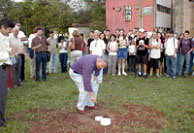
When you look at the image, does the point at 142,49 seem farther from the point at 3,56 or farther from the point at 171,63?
the point at 3,56

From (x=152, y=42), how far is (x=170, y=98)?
349 centimetres

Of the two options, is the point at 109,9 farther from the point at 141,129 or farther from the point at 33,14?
the point at 141,129

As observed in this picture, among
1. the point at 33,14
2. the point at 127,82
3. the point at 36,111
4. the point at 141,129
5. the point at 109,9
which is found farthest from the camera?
the point at 33,14

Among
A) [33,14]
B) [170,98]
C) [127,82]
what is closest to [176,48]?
[127,82]

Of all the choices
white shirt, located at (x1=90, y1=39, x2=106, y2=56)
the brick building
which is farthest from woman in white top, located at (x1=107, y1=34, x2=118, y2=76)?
the brick building

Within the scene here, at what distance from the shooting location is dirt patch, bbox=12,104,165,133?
14.3ft

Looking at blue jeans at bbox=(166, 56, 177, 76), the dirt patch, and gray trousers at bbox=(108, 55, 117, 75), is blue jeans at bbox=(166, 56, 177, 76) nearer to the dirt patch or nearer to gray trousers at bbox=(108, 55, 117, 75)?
gray trousers at bbox=(108, 55, 117, 75)

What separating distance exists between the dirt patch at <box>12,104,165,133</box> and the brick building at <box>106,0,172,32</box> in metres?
22.4

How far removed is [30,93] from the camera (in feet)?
22.6

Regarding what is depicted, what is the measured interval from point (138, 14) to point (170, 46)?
19.0m

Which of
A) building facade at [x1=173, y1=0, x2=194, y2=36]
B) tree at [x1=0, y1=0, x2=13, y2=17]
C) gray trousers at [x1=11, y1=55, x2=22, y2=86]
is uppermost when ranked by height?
tree at [x1=0, y1=0, x2=13, y2=17]

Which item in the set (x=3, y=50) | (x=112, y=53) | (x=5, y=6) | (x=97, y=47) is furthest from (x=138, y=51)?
(x=5, y=6)

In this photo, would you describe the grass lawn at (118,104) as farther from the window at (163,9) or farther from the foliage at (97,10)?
the foliage at (97,10)

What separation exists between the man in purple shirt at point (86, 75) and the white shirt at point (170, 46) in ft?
→ 17.0
